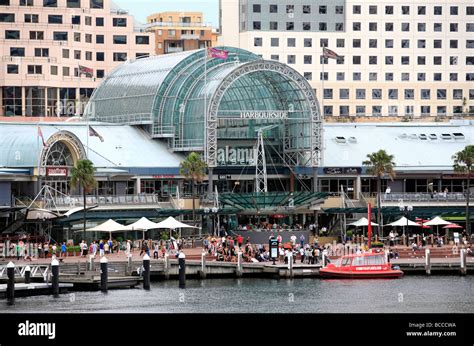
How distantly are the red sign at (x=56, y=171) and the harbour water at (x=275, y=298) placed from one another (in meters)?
28.8

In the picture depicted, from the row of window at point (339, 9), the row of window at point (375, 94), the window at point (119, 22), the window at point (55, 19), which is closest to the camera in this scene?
the window at point (55, 19)

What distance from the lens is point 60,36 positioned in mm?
181250

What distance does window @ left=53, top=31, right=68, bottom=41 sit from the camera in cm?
18088

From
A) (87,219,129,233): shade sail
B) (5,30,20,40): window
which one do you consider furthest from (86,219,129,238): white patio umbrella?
(5,30,20,40): window

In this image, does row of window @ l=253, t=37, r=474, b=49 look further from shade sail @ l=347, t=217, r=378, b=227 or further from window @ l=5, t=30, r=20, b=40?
shade sail @ l=347, t=217, r=378, b=227

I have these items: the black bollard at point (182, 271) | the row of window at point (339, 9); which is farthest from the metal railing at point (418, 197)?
the row of window at point (339, 9)

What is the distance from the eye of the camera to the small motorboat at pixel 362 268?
313ft

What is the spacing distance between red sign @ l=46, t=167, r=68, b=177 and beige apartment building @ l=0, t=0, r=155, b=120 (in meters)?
47.2

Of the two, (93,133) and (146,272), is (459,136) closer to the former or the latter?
(93,133)

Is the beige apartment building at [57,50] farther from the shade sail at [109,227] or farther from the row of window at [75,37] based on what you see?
the shade sail at [109,227]

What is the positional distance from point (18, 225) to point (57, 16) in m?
76.5
